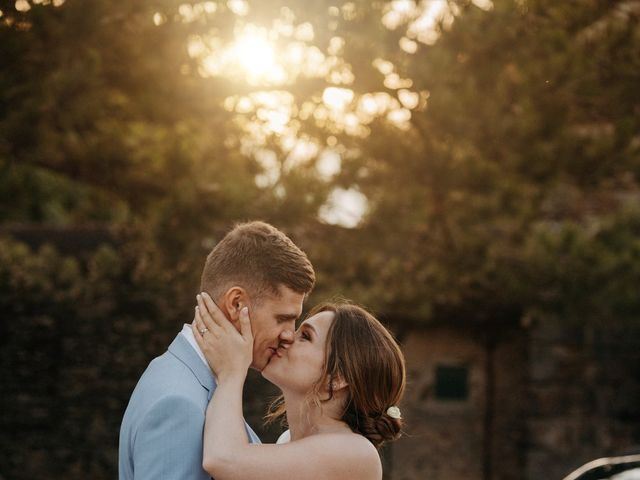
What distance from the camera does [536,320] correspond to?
10312 mm

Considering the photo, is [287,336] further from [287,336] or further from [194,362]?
[194,362]

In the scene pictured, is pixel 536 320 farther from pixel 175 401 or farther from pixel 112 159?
pixel 175 401

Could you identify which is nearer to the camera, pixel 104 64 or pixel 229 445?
pixel 229 445

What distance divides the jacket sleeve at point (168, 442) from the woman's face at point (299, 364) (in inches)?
23.9

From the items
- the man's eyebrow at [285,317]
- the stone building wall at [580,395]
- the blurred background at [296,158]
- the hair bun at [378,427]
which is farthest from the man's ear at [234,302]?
the stone building wall at [580,395]

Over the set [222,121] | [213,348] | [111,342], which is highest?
[222,121]

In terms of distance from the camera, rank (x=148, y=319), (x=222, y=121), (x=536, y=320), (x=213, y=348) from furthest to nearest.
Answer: (x=536, y=320)
(x=148, y=319)
(x=222, y=121)
(x=213, y=348)

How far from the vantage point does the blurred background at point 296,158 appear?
6.86 m

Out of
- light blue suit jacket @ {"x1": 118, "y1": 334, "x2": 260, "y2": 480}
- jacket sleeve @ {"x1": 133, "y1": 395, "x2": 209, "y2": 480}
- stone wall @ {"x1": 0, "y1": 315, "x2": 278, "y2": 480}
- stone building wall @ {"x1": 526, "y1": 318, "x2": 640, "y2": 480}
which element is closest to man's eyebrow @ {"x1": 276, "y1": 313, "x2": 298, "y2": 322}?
light blue suit jacket @ {"x1": 118, "y1": 334, "x2": 260, "y2": 480}

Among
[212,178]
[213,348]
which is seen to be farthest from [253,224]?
[212,178]

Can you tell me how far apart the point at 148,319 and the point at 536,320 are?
14.8 ft

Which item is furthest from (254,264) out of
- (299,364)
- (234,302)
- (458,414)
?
(458,414)

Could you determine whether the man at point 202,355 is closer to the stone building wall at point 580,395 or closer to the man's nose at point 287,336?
the man's nose at point 287,336

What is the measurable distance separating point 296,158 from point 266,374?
4.96 m
